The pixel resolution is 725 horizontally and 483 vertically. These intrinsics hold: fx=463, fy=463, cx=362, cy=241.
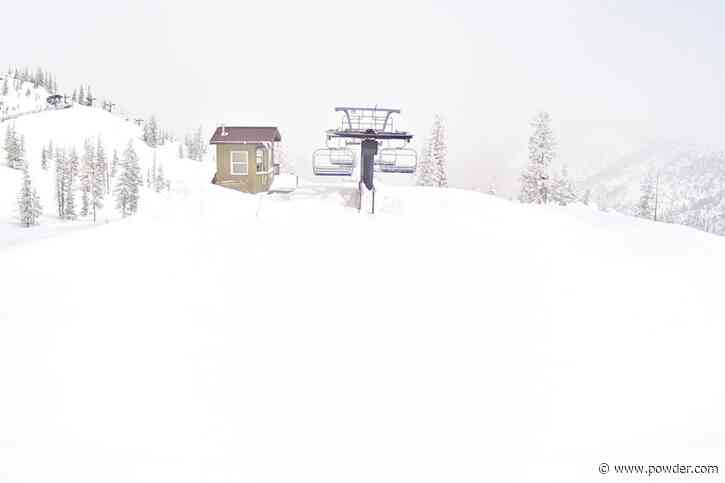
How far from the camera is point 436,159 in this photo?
1961 inches

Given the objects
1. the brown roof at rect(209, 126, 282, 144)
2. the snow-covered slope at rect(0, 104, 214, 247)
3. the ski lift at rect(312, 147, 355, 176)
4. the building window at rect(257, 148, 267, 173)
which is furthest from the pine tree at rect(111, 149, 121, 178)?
the ski lift at rect(312, 147, 355, 176)

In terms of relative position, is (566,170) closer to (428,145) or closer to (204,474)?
(428,145)

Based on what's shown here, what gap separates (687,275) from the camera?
13.1 metres

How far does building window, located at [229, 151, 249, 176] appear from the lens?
88.3 feet

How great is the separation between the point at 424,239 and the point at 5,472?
10.3 meters

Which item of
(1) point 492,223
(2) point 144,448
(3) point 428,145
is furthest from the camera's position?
(3) point 428,145

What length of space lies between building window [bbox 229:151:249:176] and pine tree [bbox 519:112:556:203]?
29749 mm

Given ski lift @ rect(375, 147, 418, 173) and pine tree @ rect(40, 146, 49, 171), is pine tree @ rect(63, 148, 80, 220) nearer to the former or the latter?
pine tree @ rect(40, 146, 49, 171)

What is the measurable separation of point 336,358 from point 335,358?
0.7 inches

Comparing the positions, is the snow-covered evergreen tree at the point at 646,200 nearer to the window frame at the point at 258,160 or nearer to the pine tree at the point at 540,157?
the pine tree at the point at 540,157

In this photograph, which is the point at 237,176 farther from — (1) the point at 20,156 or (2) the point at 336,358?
(1) the point at 20,156

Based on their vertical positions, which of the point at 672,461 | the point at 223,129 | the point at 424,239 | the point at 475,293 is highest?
the point at 223,129

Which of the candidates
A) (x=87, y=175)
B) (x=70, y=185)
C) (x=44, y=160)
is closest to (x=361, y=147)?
(x=70, y=185)

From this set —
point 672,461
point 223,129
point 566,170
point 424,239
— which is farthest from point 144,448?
point 566,170
